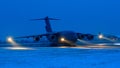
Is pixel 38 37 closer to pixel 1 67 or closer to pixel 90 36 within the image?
pixel 90 36

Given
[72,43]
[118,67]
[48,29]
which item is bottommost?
[118,67]

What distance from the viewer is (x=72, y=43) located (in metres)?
53.5

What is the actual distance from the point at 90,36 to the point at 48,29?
12888 millimetres

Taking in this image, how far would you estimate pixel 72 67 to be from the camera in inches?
679

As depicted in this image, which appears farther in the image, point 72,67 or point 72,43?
point 72,43

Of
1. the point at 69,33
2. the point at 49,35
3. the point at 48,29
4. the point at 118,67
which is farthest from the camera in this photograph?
the point at 48,29

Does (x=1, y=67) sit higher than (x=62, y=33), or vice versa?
(x=62, y=33)

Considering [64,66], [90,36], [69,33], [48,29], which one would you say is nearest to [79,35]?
[90,36]

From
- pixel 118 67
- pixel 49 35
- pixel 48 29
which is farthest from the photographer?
pixel 48 29

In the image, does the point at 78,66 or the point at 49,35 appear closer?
the point at 78,66

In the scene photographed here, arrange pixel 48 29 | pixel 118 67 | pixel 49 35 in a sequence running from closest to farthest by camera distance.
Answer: pixel 118 67 < pixel 49 35 < pixel 48 29

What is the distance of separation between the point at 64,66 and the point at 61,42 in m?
35.2

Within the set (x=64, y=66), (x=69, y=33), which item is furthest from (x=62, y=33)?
(x=64, y=66)

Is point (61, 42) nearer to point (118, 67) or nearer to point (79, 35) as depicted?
point (79, 35)
